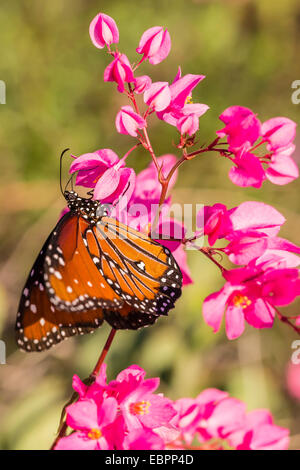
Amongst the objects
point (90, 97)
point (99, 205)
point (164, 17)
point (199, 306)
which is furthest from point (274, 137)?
point (164, 17)

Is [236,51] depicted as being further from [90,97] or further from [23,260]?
[23,260]

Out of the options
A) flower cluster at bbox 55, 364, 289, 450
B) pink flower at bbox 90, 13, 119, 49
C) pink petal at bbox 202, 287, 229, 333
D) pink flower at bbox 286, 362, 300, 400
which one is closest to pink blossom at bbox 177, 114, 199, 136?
pink flower at bbox 90, 13, 119, 49

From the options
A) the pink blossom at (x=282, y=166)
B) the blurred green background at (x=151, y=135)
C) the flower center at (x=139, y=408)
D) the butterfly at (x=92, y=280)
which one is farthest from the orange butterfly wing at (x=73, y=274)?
the blurred green background at (x=151, y=135)

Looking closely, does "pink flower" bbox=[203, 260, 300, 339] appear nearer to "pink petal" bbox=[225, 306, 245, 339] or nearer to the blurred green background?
"pink petal" bbox=[225, 306, 245, 339]

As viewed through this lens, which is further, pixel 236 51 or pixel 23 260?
pixel 236 51

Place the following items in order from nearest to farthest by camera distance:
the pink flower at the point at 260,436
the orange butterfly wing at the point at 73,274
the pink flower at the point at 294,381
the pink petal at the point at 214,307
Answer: the orange butterfly wing at the point at 73,274, the pink petal at the point at 214,307, the pink flower at the point at 260,436, the pink flower at the point at 294,381

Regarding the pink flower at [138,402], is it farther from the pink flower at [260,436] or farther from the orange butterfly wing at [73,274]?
the pink flower at [260,436]
